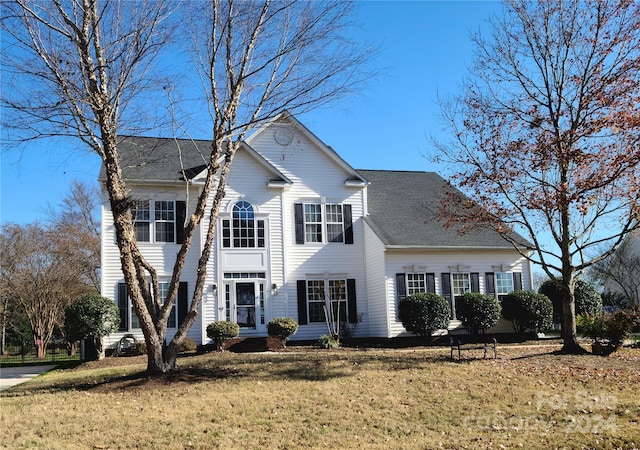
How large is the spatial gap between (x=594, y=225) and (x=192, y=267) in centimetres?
1246

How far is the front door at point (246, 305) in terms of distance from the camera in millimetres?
19969

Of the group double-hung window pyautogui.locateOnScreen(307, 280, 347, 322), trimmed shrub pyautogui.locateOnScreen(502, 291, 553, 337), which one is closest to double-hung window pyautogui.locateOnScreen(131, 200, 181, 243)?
double-hung window pyautogui.locateOnScreen(307, 280, 347, 322)

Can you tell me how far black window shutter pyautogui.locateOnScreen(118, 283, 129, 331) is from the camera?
18750mm

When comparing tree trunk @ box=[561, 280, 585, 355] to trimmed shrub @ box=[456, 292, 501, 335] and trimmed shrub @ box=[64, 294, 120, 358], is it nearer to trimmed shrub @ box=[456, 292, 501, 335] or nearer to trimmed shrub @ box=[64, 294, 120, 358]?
trimmed shrub @ box=[456, 292, 501, 335]

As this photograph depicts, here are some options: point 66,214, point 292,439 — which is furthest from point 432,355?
point 66,214

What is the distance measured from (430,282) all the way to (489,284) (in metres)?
2.47

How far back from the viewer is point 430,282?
21.1m

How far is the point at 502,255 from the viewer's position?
22109 mm

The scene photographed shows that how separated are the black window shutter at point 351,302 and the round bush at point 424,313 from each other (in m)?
1.89

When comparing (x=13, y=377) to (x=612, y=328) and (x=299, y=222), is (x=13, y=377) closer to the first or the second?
(x=299, y=222)

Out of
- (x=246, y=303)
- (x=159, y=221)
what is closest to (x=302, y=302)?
(x=246, y=303)

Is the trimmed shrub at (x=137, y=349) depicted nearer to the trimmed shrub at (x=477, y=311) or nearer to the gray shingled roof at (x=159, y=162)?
the gray shingled roof at (x=159, y=162)

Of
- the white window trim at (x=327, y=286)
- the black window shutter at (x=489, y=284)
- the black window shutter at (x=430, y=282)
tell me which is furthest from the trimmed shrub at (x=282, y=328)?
A: the black window shutter at (x=489, y=284)

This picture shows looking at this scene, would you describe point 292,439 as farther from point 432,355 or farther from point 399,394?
point 432,355
